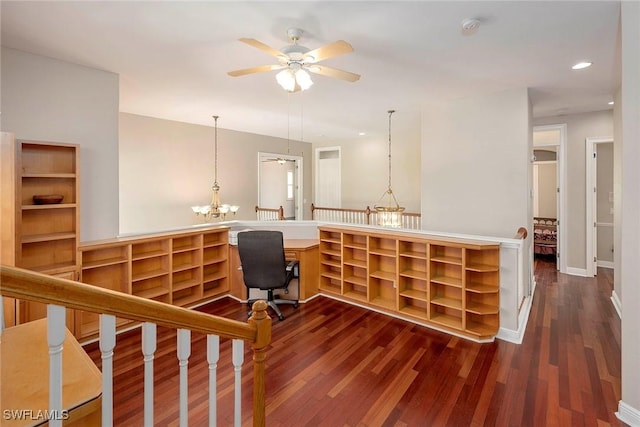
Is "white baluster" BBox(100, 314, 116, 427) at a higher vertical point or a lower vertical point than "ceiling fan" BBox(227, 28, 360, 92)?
lower

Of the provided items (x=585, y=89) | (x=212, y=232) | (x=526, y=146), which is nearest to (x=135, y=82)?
(x=212, y=232)

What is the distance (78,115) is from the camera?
10.4 ft

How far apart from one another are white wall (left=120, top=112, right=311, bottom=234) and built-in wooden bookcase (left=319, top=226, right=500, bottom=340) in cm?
316

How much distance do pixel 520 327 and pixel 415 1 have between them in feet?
11.0

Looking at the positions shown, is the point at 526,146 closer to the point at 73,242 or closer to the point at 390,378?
the point at 390,378

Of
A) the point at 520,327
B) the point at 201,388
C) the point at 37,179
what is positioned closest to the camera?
the point at 201,388

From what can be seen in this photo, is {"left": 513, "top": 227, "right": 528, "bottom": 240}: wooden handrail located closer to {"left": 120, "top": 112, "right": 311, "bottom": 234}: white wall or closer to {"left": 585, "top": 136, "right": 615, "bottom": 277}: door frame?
{"left": 585, "top": 136, "right": 615, "bottom": 277}: door frame

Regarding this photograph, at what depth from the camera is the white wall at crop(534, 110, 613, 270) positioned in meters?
5.18

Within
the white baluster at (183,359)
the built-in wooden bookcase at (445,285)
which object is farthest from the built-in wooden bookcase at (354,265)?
the white baluster at (183,359)

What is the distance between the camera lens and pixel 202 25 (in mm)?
2391

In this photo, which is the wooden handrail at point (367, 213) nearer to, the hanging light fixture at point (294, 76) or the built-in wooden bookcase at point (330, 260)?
the built-in wooden bookcase at point (330, 260)

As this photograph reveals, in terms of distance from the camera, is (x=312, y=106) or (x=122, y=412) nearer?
(x=122, y=412)

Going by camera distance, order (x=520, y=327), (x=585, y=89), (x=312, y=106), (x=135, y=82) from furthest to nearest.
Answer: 1. (x=312, y=106)
2. (x=585, y=89)
3. (x=135, y=82)
4. (x=520, y=327)

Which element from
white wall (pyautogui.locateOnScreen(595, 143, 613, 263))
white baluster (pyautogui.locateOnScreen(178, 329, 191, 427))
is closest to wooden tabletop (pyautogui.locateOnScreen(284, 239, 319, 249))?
white baluster (pyautogui.locateOnScreen(178, 329, 191, 427))
